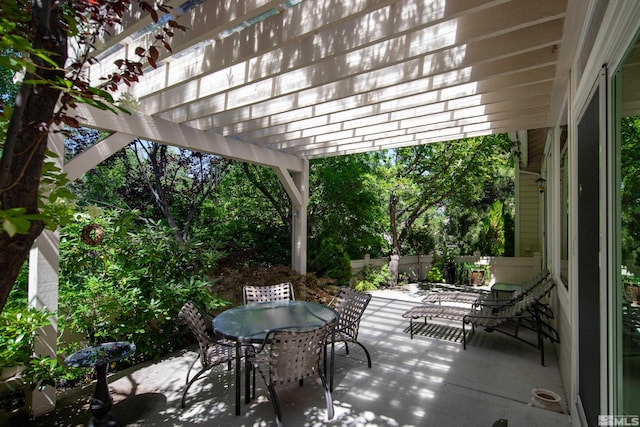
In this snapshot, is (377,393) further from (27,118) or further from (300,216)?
(300,216)

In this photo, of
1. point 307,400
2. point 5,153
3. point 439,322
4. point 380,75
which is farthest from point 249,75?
point 439,322

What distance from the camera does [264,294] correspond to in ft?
15.8

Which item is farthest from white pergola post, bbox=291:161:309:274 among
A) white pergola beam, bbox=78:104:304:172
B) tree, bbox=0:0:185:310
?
tree, bbox=0:0:185:310

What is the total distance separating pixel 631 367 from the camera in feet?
3.94

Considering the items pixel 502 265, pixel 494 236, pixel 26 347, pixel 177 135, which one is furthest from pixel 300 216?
pixel 494 236

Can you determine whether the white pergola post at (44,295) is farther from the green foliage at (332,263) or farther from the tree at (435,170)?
the tree at (435,170)

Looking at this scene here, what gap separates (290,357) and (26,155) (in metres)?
2.31

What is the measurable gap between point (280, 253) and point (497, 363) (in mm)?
5447

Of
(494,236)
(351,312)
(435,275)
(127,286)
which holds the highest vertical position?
(494,236)

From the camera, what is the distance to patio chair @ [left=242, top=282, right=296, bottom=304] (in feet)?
15.4

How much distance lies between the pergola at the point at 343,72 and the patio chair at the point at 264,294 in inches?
83.7

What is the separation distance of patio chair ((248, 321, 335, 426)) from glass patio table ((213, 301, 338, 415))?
201 mm

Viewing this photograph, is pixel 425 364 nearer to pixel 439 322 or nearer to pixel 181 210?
pixel 439 322

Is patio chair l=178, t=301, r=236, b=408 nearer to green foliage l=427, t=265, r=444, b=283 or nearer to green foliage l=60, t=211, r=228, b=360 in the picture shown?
green foliage l=60, t=211, r=228, b=360
